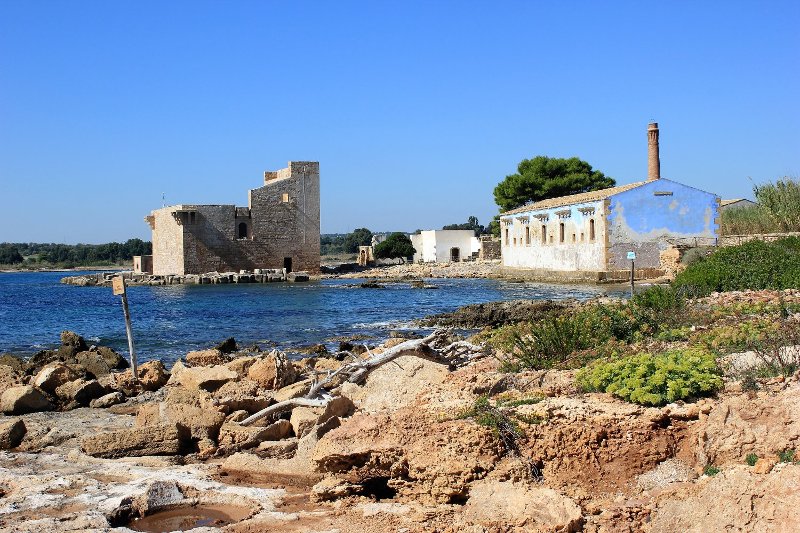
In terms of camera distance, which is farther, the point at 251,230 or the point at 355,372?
the point at 251,230

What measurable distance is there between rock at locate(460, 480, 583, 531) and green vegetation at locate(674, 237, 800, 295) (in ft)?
30.3

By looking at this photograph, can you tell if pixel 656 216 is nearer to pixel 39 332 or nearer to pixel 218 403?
pixel 39 332

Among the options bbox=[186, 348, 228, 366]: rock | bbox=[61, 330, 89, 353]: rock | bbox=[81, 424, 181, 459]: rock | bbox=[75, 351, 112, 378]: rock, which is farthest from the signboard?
bbox=[81, 424, 181, 459]: rock

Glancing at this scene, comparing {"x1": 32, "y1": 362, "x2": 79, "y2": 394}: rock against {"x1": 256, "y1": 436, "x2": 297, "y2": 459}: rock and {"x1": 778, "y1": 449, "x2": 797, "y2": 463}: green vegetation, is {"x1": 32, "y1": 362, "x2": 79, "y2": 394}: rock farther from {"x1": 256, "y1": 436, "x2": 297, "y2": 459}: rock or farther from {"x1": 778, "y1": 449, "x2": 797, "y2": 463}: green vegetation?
{"x1": 778, "y1": 449, "x2": 797, "y2": 463}: green vegetation

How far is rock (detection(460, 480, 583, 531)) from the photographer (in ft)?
15.3

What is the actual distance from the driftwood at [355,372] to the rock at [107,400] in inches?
122

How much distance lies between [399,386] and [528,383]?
1372 mm

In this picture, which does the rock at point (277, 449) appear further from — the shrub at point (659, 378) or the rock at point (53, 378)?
the rock at point (53, 378)

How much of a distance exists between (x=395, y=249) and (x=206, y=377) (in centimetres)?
6284

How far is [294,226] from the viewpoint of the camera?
55125 millimetres

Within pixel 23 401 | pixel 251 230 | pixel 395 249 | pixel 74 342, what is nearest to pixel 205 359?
pixel 23 401

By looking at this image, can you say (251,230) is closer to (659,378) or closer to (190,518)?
(190,518)

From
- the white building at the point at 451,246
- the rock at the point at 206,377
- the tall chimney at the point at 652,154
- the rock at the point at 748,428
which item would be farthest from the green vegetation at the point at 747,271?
the white building at the point at 451,246

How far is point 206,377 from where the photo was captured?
9.95 meters
